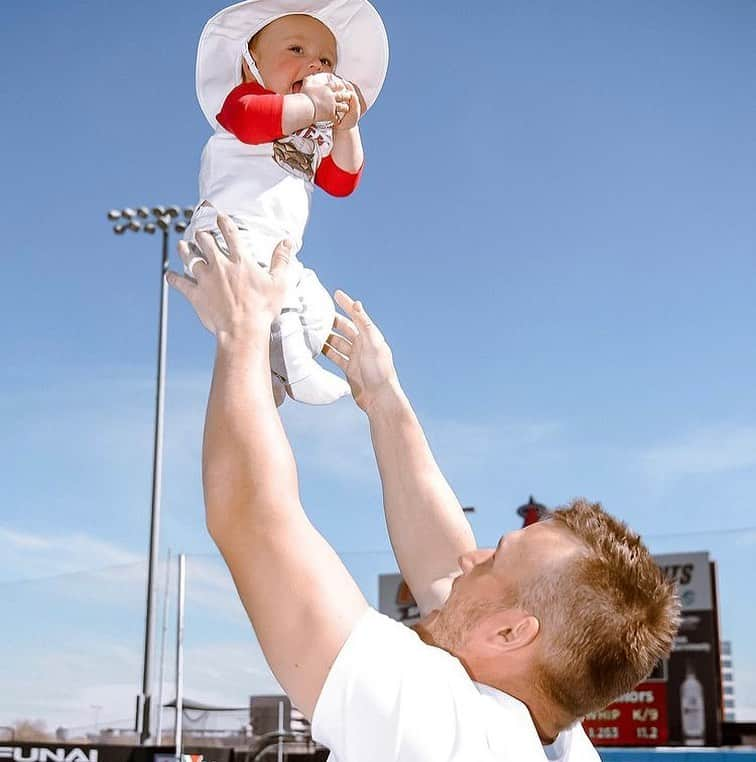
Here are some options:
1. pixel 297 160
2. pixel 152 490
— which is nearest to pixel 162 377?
pixel 152 490

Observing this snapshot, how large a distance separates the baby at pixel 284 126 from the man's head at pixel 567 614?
0.89 meters

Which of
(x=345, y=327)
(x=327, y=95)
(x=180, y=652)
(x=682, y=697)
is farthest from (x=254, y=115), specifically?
(x=682, y=697)

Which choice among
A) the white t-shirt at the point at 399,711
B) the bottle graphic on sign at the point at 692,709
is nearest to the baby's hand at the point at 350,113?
the white t-shirt at the point at 399,711

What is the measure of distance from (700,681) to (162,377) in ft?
32.7

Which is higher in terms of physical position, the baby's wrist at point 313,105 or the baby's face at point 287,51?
the baby's face at point 287,51

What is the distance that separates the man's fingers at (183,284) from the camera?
2.20 m

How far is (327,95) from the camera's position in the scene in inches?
104

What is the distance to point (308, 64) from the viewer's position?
8.98ft

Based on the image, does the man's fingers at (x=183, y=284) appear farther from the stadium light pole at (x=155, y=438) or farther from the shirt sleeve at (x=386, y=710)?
the stadium light pole at (x=155, y=438)

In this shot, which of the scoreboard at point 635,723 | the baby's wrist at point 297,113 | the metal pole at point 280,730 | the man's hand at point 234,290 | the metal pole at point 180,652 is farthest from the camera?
the scoreboard at point 635,723

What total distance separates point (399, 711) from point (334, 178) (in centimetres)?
171

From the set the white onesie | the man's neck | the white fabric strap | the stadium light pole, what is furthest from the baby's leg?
the stadium light pole

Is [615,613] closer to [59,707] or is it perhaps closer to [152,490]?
[59,707]

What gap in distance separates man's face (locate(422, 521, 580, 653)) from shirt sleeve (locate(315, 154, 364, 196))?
131 centimetres
